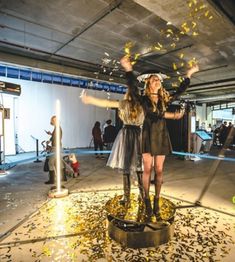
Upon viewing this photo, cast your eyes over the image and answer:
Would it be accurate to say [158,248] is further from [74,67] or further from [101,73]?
[101,73]

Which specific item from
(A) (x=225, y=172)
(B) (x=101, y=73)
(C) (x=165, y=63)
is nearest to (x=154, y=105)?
(A) (x=225, y=172)

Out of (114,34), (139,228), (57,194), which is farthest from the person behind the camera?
(114,34)

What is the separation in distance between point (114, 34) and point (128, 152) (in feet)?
13.9

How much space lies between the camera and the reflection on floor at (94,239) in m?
2.21

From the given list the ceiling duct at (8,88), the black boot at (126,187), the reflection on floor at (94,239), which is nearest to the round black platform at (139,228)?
the reflection on floor at (94,239)

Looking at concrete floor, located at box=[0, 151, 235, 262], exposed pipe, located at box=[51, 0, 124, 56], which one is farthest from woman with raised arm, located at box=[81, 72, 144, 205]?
exposed pipe, located at box=[51, 0, 124, 56]

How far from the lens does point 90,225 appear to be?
2.89 metres

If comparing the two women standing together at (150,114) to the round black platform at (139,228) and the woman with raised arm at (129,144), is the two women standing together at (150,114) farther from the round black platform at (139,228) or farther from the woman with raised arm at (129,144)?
the round black platform at (139,228)

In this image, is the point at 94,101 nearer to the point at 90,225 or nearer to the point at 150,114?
the point at 150,114

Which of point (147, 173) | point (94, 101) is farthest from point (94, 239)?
point (94, 101)

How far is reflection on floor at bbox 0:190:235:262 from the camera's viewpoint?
2.21 metres

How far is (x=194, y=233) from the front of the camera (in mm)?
2723

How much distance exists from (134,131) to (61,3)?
3386 millimetres

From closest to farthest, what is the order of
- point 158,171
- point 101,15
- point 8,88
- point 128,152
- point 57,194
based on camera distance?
point 158,171, point 128,152, point 57,194, point 101,15, point 8,88
